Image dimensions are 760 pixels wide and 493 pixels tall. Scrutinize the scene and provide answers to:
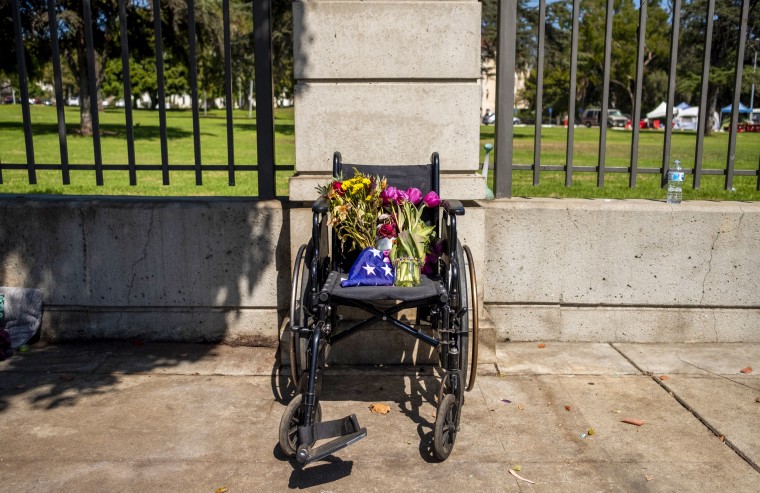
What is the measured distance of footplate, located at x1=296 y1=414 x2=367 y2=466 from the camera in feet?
10.7

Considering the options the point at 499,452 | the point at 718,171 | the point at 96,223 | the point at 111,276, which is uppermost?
the point at 718,171

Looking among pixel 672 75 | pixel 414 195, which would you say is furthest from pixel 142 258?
pixel 672 75

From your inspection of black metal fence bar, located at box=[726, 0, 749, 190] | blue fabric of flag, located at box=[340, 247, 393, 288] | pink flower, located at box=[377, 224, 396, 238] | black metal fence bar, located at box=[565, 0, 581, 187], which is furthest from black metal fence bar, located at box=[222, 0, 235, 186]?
black metal fence bar, located at box=[726, 0, 749, 190]

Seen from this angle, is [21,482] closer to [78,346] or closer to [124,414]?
[124,414]

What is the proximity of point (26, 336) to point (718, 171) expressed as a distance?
5.07 metres

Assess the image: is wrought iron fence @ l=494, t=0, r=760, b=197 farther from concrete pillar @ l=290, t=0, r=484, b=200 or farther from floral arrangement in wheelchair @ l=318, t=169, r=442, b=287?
floral arrangement in wheelchair @ l=318, t=169, r=442, b=287

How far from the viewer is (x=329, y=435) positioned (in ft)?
11.4

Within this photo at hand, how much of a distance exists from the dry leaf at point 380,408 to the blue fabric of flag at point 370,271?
2.69 feet

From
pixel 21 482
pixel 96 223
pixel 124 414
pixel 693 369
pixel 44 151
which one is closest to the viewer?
pixel 21 482

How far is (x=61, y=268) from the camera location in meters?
5.38

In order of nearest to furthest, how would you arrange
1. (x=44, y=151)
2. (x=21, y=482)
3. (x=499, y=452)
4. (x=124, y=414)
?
(x=21, y=482) → (x=499, y=452) → (x=124, y=414) → (x=44, y=151)

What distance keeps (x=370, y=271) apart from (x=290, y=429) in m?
0.87

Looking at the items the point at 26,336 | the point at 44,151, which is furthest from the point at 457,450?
the point at 44,151

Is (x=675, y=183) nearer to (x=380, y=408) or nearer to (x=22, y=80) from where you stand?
(x=380, y=408)
